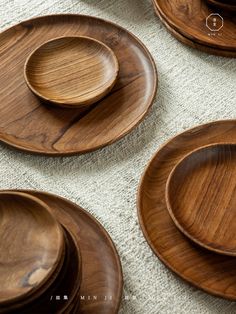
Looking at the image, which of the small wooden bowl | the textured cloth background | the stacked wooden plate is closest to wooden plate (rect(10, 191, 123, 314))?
the textured cloth background

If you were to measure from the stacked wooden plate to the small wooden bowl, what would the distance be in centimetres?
19

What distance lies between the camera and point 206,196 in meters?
0.82

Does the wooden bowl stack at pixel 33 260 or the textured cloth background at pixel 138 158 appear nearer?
the wooden bowl stack at pixel 33 260

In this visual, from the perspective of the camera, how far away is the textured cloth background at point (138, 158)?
2.51 feet

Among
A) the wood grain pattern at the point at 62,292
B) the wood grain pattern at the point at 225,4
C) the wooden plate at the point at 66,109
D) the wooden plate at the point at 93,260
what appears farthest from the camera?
the wood grain pattern at the point at 225,4

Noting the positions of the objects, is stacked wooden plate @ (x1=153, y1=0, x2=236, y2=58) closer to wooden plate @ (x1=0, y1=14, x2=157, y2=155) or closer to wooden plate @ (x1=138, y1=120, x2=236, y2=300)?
wooden plate @ (x1=0, y1=14, x2=157, y2=155)

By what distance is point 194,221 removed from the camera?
789 mm

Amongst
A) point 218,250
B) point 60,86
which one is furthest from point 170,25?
point 218,250

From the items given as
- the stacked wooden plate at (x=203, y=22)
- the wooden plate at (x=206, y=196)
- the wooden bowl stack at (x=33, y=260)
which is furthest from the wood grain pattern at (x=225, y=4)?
the wooden bowl stack at (x=33, y=260)

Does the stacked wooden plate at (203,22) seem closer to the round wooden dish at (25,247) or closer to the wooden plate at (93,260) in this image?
the wooden plate at (93,260)

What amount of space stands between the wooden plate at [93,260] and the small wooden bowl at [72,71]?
215 millimetres

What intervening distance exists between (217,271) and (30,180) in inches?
13.9

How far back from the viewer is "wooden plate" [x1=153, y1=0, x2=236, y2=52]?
106 centimetres

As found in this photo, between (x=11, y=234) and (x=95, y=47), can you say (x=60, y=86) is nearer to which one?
(x=95, y=47)
